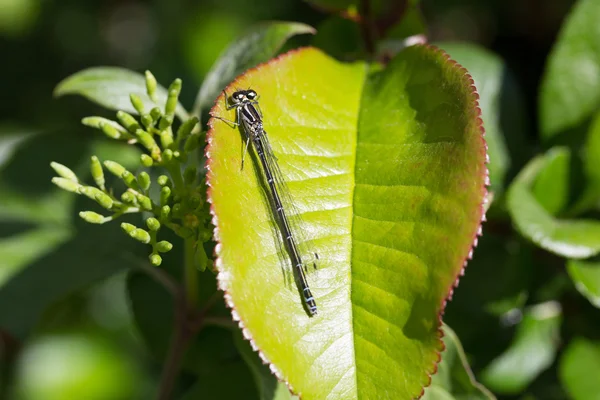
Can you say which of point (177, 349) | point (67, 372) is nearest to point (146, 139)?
point (177, 349)

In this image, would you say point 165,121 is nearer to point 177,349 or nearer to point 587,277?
point 177,349

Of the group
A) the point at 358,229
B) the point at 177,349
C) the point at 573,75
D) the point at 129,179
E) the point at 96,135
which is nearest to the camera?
the point at 358,229

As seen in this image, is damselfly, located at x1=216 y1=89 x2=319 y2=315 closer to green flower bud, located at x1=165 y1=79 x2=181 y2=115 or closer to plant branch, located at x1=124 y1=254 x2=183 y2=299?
green flower bud, located at x1=165 y1=79 x2=181 y2=115

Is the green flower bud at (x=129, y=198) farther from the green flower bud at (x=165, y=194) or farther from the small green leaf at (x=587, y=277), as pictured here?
the small green leaf at (x=587, y=277)

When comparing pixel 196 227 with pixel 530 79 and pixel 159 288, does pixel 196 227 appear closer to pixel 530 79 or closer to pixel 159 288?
pixel 159 288

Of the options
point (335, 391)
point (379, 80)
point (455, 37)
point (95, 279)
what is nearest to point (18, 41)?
point (455, 37)

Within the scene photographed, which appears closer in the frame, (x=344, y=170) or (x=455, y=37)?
(x=344, y=170)

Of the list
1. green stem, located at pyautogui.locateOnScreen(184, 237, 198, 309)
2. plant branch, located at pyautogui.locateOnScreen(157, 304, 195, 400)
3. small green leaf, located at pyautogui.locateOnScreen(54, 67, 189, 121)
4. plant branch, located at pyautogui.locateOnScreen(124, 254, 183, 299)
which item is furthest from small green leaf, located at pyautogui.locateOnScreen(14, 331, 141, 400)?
small green leaf, located at pyautogui.locateOnScreen(54, 67, 189, 121)
